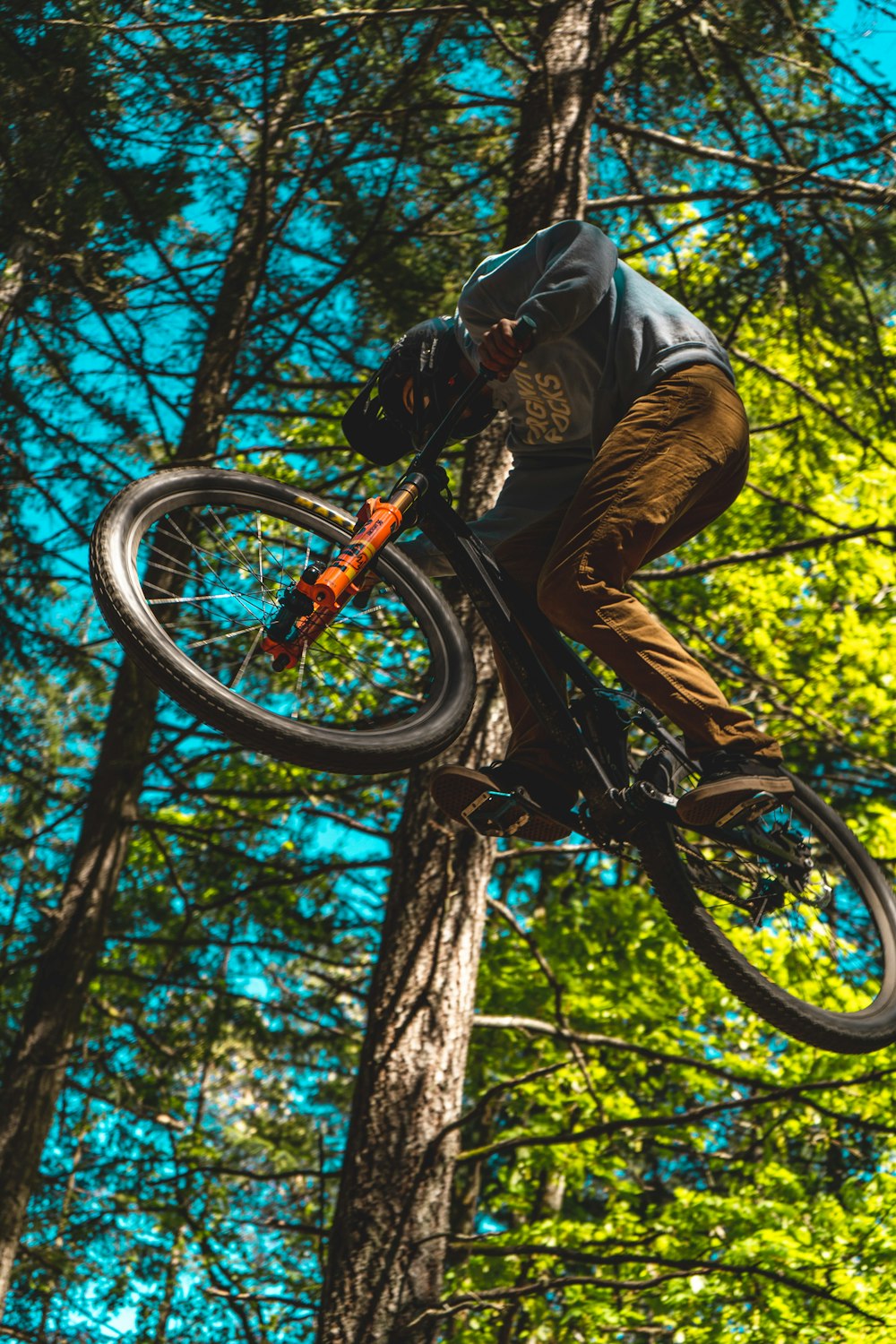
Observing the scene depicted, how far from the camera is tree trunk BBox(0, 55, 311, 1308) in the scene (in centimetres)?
647

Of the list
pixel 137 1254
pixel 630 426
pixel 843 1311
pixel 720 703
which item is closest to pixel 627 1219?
pixel 843 1311

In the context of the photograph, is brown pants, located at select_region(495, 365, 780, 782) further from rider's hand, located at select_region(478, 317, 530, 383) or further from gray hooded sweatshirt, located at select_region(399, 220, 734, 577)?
rider's hand, located at select_region(478, 317, 530, 383)

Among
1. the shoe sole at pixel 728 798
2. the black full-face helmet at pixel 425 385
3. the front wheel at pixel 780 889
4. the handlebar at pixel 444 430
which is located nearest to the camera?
the shoe sole at pixel 728 798

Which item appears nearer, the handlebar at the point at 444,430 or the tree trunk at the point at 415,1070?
the handlebar at the point at 444,430

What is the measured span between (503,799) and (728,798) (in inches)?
23.7

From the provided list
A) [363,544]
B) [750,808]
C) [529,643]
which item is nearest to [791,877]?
[750,808]

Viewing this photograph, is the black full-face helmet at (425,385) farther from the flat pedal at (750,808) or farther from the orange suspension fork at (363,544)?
the flat pedal at (750,808)

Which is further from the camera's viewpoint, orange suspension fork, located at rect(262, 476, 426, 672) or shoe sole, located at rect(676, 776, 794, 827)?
shoe sole, located at rect(676, 776, 794, 827)

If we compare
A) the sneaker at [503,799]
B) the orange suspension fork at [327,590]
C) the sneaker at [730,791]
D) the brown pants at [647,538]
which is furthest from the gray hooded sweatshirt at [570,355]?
the sneaker at [730,791]

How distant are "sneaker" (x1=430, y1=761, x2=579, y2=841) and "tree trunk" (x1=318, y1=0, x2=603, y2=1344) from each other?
1.36m

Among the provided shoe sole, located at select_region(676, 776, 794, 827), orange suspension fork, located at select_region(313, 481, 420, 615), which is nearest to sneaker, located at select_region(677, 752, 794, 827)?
shoe sole, located at select_region(676, 776, 794, 827)

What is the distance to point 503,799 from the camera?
3201 mm

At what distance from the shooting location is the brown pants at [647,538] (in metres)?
2.95

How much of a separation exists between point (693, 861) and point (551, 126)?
A: 3.42 meters
